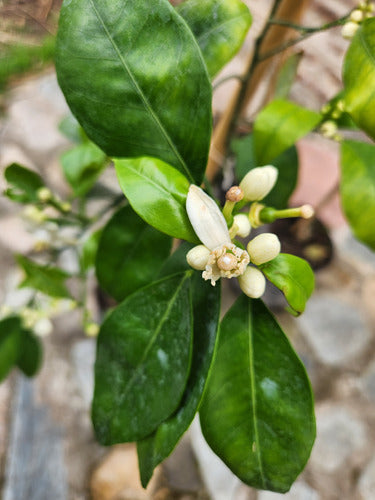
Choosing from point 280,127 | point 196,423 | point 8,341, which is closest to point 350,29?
point 280,127

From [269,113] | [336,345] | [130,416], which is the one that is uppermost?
[269,113]

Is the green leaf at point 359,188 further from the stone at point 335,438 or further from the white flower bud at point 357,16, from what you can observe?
the stone at point 335,438

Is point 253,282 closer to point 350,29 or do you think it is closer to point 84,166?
point 350,29

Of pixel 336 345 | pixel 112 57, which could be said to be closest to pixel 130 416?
pixel 112 57

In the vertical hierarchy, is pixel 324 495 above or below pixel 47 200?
below

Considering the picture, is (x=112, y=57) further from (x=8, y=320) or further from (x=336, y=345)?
(x=336, y=345)

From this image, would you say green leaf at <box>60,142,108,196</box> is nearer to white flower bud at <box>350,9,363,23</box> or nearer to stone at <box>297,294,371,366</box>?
white flower bud at <box>350,9,363,23</box>
